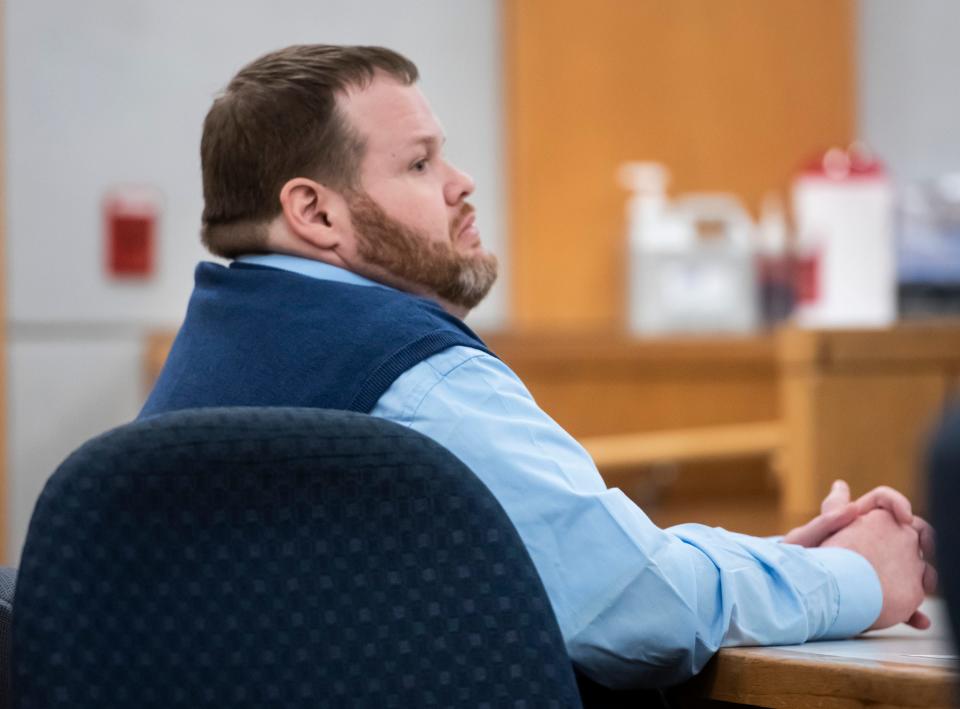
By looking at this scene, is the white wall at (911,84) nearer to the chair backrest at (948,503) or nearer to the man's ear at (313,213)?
the man's ear at (313,213)

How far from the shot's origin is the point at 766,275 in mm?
3453

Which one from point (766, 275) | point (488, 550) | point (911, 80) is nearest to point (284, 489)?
point (488, 550)

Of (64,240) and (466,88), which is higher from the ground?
(466,88)

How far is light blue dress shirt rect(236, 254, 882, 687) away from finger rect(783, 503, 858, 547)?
0.08m

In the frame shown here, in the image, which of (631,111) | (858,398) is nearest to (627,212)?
(631,111)

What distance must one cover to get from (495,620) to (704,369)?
2.40m

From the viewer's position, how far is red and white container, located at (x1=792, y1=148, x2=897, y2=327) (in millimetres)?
3264

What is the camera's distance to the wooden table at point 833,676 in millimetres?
794

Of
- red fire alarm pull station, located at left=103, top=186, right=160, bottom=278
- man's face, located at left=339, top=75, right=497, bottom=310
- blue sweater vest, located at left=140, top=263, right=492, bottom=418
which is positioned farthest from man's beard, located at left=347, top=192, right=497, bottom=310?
red fire alarm pull station, located at left=103, top=186, right=160, bottom=278

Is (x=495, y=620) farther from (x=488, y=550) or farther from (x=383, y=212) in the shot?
(x=383, y=212)

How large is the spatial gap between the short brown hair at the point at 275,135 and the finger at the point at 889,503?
0.48 metres

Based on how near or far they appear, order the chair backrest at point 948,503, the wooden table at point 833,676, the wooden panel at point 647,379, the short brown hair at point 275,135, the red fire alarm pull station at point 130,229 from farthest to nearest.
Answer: the wooden panel at point 647,379
the red fire alarm pull station at point 130,229
the short brown hair at point 275,135
the wooden table at point 833,676
the chair backrest at point 948,503

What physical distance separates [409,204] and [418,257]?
0.04 m

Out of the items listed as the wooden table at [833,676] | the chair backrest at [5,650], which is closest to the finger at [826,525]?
the wooden table at [833,676]
